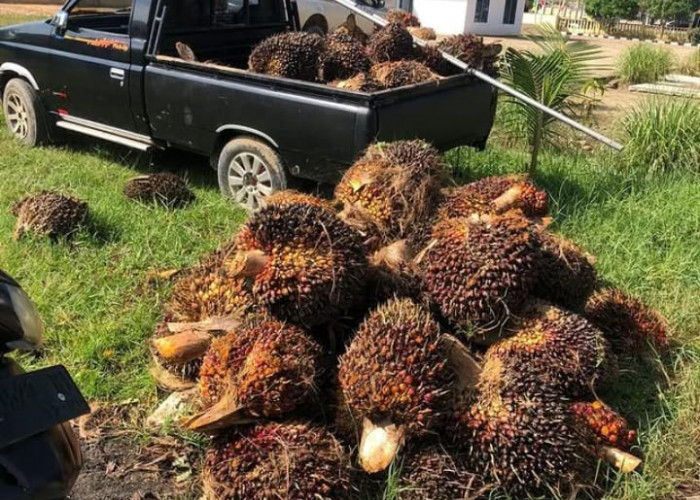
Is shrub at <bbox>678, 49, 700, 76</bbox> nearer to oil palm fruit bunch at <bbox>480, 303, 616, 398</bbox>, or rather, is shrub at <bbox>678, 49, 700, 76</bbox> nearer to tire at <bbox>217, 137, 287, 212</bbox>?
tire at <bbox>217, 137, 287, 212</bbox>

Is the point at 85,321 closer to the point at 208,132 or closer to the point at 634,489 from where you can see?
the point at 208,132

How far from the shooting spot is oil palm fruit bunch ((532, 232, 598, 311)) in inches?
124

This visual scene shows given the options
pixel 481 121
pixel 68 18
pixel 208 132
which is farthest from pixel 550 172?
pixel 68 18

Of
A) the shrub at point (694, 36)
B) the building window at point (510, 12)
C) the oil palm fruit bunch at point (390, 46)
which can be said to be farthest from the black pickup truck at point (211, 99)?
the shrub at point (694, 36)

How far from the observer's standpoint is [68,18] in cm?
616

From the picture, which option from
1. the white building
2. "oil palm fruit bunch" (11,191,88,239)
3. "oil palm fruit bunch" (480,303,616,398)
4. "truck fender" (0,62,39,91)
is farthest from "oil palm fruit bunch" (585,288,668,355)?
the white building

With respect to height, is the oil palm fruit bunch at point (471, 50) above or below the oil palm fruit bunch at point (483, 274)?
above

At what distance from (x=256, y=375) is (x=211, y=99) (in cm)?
325

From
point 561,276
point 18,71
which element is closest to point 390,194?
point 561,276

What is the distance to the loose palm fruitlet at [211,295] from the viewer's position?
2799 millimetres

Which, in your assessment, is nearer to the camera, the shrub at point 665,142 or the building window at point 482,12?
the shrub at point 665,142

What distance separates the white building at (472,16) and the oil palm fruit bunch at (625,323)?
A: 1080 inches

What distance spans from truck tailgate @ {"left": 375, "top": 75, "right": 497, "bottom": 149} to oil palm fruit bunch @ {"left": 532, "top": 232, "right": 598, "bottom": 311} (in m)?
1.65

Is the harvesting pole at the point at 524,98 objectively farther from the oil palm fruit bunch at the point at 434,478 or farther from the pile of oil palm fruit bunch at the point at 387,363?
the oil palm fruit bunch at the point at 434,478
